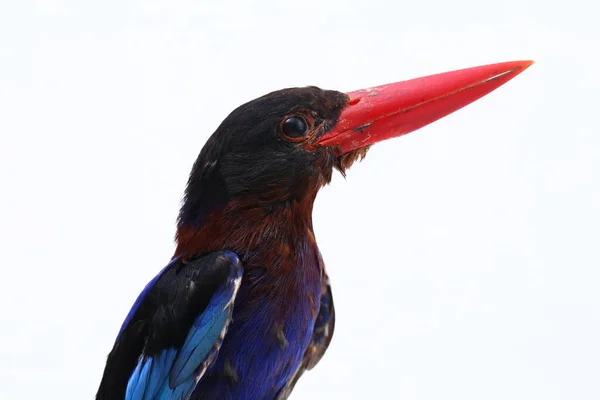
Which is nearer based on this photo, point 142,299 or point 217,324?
point 217,324

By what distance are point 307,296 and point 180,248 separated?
0.46 metres

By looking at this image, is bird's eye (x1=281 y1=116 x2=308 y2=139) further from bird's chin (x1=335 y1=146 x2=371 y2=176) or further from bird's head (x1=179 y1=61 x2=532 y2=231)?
bird's chin (x1=335 y1=146 x2=371 y2=176)

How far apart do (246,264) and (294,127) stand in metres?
0.47

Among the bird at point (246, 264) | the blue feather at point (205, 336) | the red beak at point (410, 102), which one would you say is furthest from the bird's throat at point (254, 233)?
the red beak at point (410, 102)

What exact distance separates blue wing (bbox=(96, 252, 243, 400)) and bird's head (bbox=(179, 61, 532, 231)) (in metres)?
0.22

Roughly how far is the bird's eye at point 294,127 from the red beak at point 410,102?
134 mm

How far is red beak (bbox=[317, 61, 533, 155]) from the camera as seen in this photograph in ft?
9.45

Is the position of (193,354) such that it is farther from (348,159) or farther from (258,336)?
(348,159)

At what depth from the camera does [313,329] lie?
3002 mm

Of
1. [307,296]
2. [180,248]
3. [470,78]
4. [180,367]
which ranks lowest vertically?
[180,367]

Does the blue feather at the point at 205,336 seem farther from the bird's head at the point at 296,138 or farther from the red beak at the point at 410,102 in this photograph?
the red beak at the point at 410,102

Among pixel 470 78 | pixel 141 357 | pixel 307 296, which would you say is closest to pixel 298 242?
pixel 307 296

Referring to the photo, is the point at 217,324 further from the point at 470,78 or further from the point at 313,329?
the point at 470,78

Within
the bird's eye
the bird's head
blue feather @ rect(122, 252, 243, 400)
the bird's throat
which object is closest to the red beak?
the bird's head
